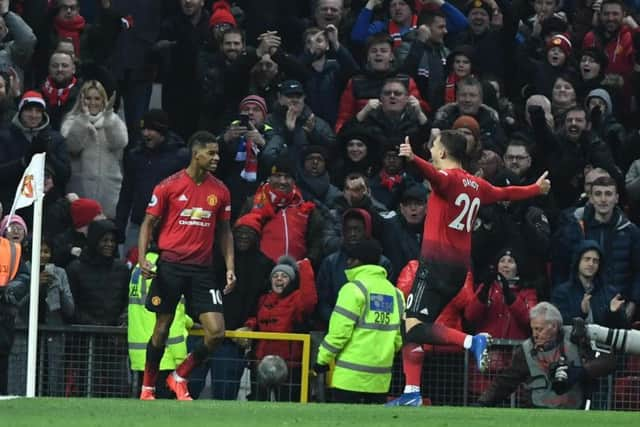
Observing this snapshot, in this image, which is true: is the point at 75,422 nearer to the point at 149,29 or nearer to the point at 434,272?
the point at 434,272

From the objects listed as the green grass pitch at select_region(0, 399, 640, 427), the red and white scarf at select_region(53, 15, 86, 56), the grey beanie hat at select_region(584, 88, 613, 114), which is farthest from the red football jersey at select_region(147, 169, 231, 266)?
the grey beanie hat at select_region(584, 88, 613, 114)

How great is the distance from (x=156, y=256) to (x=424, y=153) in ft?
13.8

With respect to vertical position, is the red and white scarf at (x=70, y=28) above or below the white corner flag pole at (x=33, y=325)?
above

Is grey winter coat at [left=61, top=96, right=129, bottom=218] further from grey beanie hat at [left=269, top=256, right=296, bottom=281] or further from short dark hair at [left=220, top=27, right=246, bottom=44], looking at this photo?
grey beanie hat at [left=269, top=256, right=296, bottom=281]

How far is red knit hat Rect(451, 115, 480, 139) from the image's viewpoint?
19.1 metres

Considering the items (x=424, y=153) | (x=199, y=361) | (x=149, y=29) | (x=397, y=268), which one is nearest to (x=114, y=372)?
(x=199, y=361)

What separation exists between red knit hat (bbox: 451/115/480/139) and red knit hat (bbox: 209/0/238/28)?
3.22 metres

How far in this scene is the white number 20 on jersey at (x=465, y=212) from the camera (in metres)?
14.8

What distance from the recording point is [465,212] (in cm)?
1489

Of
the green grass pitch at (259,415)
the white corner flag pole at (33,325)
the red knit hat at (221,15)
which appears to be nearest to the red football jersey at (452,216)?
the green grass pitch at (259,415)

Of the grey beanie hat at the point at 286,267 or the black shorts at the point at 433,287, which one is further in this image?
the grey beanie hat at the point at 286,267

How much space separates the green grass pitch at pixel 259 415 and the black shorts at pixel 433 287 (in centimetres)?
84

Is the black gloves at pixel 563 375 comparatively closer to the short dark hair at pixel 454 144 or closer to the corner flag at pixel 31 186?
the short dark hair at pixel 454 144

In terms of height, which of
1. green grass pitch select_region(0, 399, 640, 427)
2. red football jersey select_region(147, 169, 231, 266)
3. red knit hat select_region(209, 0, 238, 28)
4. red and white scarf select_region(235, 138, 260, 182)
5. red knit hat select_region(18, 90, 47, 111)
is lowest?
green grass pitch select_region(0, 399, 640, 427)
